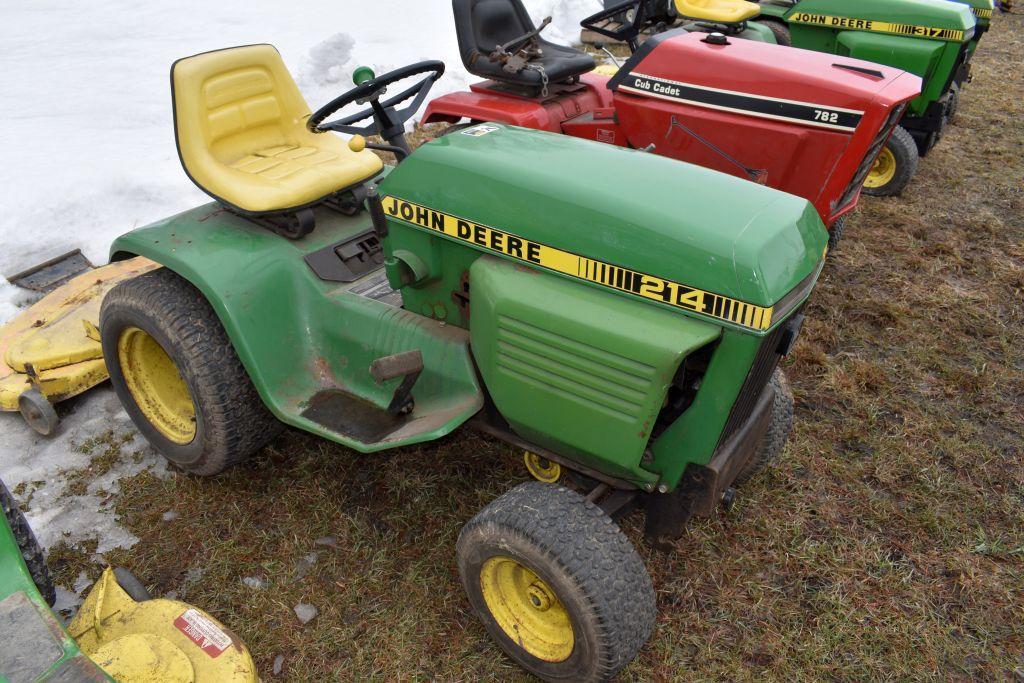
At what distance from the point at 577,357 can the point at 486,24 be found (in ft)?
9.89

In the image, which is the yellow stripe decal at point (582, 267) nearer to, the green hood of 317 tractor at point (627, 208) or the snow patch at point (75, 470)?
the green hood of 317 tractor at point (627, 208)

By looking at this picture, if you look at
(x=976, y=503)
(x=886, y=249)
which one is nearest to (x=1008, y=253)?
(x=886, y=249)

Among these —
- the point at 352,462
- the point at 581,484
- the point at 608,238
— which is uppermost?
the point at 608,238

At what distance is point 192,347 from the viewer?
7.76 feet

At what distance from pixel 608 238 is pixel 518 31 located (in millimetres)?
2993

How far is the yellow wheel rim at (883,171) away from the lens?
195 inches

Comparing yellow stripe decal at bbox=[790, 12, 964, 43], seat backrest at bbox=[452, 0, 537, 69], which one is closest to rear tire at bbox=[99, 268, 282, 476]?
seat backrest at bbox=[452, 0, 537, 69]

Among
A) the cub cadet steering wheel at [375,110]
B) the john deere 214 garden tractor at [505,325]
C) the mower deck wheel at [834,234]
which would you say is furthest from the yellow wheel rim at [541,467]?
the mower deck wheel at [834,234]

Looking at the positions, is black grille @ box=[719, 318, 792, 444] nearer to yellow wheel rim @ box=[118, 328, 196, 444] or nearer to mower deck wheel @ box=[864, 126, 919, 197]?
yellow wheel rim @ box=[118, 328, 196, 444]

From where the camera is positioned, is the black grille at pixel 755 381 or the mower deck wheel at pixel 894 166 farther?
the mower deck wheel at pixel 894 166

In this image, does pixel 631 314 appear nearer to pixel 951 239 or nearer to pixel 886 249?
pixel 886 249

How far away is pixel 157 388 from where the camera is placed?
275 cm

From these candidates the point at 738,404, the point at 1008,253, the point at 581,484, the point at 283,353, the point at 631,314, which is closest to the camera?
the point at 631,314

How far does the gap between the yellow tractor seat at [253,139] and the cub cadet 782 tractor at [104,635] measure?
1147 mm
